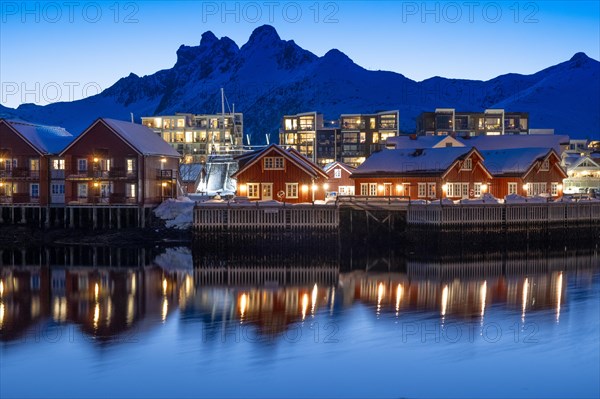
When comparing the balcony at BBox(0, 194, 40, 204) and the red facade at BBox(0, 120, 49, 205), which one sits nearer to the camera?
the balcony at BBox(0, 194, 40, 204)

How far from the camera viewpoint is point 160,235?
5875 centimetres

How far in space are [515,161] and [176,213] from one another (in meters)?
32.8

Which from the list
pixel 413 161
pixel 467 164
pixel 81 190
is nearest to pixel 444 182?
pixel 467 164

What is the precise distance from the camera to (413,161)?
66250mm

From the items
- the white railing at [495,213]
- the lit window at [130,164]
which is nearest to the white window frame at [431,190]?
the white railing at [495,213]

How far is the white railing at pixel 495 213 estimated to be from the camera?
52.0 m

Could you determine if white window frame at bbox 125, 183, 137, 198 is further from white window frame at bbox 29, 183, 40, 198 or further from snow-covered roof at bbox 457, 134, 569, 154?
snow-covered roof at bbox 457, 134, 569, 154

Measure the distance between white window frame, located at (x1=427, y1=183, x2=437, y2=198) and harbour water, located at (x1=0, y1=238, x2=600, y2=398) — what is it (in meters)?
16.1

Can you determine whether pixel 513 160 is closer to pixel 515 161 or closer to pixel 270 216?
pixel 515 161

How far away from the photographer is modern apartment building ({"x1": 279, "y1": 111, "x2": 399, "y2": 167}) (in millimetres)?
123500

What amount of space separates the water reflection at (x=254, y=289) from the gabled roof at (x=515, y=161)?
1964cm

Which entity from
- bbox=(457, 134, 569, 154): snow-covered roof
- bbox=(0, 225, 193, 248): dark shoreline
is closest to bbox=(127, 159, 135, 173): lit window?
bbox=(0, 225, 193, 248): dark shoreline

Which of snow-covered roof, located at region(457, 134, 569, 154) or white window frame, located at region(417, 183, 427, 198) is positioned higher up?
snow-covered roof, located at region(457, 134, 569, 154)

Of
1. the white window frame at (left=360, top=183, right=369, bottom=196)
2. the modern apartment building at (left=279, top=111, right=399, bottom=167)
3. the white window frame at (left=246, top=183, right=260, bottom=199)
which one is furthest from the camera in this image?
the modern apartment building at (left=279, top=111, right=399, bottom=167)
